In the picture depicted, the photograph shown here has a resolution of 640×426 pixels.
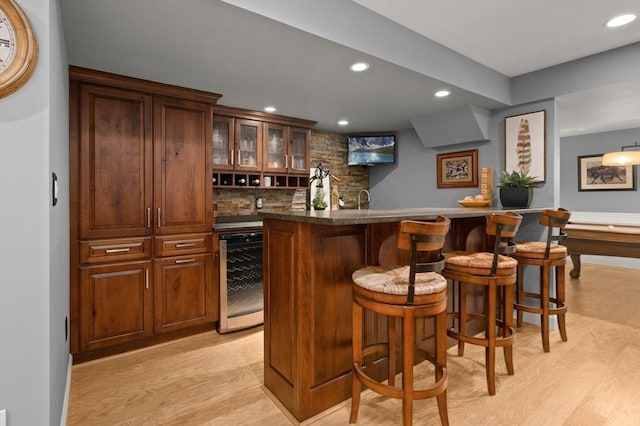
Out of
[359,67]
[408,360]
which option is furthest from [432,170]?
[408,360]

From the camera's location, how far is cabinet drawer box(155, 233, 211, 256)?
9.34ft

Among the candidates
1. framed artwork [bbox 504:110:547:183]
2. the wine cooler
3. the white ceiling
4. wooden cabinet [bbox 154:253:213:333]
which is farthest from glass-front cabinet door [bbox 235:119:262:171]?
framed artwork [bbox 504:110:547:183]

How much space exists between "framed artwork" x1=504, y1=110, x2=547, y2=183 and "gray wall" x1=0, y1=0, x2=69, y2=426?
3973mm

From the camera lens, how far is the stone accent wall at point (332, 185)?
4.03 m

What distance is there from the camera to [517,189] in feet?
10.8

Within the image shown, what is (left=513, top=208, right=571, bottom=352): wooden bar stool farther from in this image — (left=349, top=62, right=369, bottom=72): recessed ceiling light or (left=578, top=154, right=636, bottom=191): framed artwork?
(left=578, top=154, right=636, bottom=191): framed artwork

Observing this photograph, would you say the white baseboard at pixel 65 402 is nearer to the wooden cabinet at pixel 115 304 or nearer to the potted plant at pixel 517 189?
the wooden cabinet at pixel 115 304

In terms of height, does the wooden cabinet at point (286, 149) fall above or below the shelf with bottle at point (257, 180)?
above

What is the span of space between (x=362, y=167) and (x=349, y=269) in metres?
3.78

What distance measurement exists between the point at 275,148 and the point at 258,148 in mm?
250

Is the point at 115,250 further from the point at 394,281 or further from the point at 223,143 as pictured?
the point at 394,281

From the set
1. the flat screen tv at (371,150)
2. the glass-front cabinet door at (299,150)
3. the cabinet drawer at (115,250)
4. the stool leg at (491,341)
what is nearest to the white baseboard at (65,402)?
the cabinet drawer at (115,250)

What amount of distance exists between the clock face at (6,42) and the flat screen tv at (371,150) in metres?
4.23

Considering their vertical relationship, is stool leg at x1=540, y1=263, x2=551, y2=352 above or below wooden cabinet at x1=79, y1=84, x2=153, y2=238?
below
